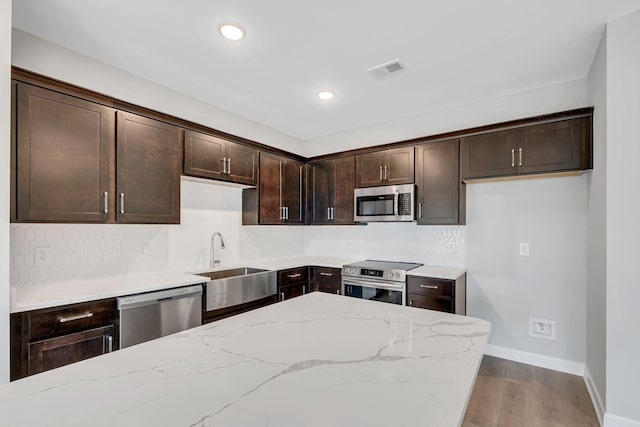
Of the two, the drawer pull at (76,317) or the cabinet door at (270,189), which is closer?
the drawer pull at (76,317)

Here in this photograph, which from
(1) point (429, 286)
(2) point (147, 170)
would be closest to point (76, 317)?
(2) point (147, 170)

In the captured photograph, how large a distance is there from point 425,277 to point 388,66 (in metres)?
1.95

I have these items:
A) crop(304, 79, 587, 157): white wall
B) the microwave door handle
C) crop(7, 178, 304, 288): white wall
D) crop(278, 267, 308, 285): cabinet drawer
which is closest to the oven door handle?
crop(278, 267, 308, 285): cabinet drawer

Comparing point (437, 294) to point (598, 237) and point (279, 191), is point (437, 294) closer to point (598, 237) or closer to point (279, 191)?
point (598, 237)

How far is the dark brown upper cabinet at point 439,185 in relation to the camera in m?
3.15

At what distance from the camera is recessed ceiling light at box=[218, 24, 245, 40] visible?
6.68ft

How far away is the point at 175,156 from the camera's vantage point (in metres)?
2.79

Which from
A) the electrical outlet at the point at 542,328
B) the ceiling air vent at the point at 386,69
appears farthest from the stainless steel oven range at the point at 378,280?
the ceiling air vent at the point at 386,69

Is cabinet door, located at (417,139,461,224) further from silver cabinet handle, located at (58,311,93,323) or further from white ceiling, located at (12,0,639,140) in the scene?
silver cabinet handle, located at (58,311,93,323)

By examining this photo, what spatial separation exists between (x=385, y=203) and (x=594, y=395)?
2319 mm

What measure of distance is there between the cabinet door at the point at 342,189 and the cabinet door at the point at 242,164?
1040 millimetres

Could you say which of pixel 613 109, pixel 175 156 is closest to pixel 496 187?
pixel 613 109

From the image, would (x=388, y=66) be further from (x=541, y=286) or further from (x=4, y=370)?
(x=4, y=370)

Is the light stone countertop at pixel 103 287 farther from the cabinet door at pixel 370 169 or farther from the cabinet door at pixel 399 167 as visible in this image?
the cabinet door at pixel 370 169
